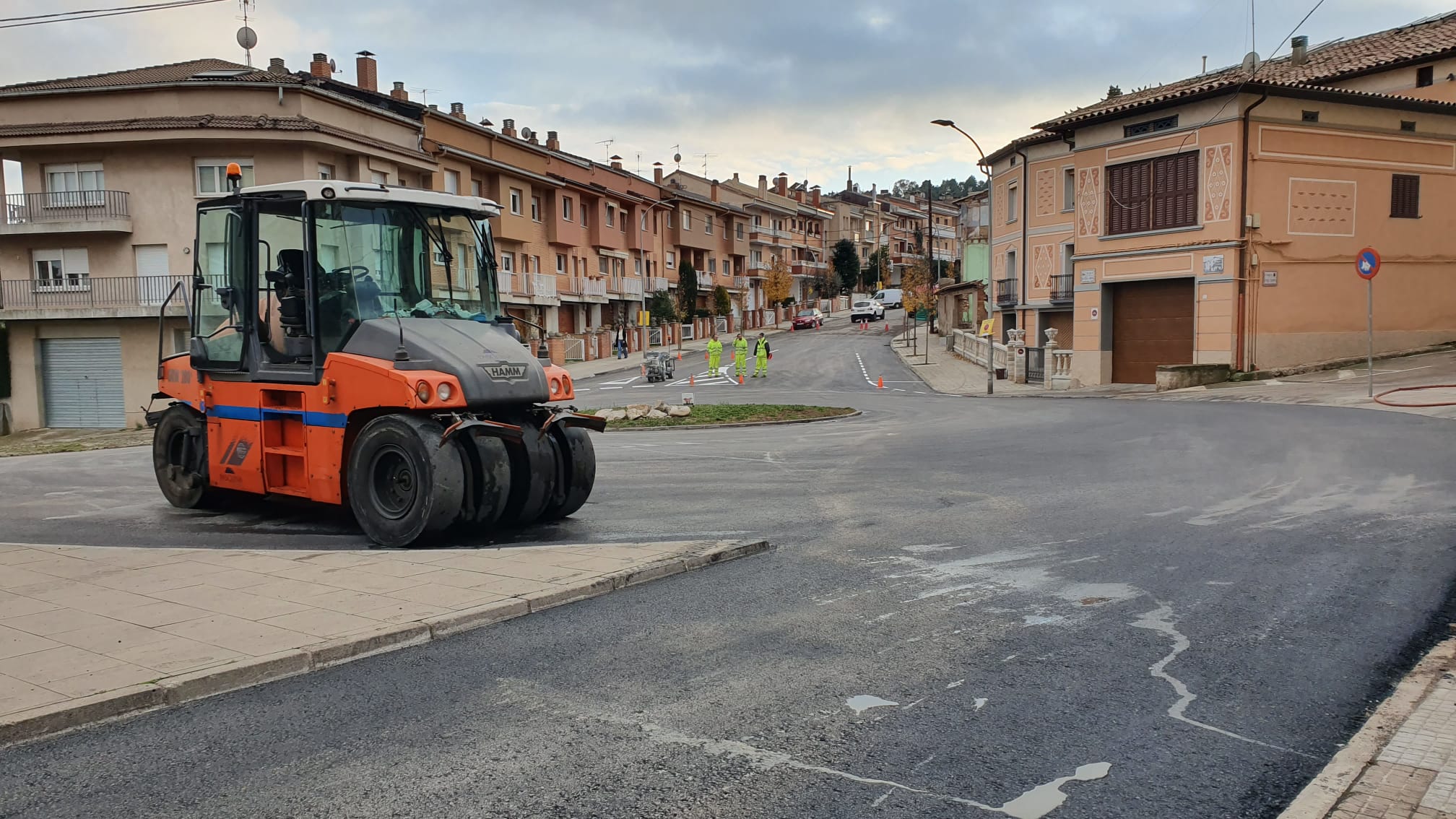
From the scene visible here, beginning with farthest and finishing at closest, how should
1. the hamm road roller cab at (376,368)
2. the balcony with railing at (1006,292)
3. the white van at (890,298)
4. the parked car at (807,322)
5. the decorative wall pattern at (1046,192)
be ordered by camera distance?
the white van at (890,298), the parked car at (807,322), the balcony with railing at (1006,292), the decorative wall pattern at (1046,192), the hamm road roller cab at (376,368)

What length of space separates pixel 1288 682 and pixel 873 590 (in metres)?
2.56

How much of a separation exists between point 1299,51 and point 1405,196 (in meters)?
10.4

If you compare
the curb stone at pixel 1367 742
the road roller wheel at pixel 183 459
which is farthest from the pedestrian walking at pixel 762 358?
the curb stone at pixel 1367 742

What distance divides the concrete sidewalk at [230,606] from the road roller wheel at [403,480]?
0.33 meters

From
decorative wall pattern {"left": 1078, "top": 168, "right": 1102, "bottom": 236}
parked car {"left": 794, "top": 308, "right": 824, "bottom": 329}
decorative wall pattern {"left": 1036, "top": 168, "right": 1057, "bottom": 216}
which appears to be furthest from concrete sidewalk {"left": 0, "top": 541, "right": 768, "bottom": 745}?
parked car {"left": 794, "top": 308, "right": 824, "bottom": 329}

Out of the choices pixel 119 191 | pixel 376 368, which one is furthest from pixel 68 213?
pixel 376 368

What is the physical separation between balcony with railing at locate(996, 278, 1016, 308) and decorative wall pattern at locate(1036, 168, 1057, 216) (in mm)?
4571

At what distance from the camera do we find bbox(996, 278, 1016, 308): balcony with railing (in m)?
49.0

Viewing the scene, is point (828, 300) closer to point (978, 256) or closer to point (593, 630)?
point (978, 256)

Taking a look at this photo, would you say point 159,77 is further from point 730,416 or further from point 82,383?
point 730,416

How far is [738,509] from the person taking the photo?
10.4 m

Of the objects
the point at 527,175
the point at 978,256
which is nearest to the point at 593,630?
the point at 527,175

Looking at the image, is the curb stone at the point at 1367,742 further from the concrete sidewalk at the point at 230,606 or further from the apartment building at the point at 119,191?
the apartment building at the point at 119,191

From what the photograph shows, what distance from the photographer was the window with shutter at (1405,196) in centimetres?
3012
